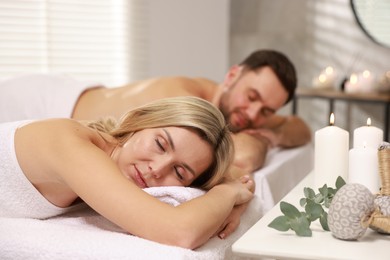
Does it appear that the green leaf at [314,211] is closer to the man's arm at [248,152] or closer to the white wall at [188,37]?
the man's arm at [248,152]

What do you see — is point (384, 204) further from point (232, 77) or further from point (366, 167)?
point (232, 77)

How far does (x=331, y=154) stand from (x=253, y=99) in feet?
3.43

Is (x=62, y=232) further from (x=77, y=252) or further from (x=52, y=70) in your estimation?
(x=52, y=70)

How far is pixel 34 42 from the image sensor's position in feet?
11.1

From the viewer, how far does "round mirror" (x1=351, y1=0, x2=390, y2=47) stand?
3923 mm

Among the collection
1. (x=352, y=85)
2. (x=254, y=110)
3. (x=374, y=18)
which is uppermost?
(x=374, y=18)

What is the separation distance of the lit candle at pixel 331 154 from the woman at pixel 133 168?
0.65ft

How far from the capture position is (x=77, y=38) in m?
3.55

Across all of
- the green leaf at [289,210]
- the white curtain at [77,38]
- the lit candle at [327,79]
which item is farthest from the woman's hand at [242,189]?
the lit candle at [327,79]

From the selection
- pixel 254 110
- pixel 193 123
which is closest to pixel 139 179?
pixel 193 123

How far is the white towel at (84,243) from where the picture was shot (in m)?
1.22

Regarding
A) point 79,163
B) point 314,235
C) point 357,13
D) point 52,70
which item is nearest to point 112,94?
point 52,70

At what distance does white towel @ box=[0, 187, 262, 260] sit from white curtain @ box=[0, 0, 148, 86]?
205cm

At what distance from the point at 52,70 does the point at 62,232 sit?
2.25 m
